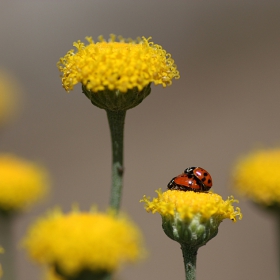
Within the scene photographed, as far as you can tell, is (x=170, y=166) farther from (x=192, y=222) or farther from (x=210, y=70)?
(x=192, y=222)

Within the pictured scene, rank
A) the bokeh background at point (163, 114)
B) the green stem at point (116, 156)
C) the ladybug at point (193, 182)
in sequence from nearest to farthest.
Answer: the green stem at point (116, 156)
the ladybug at point (193, 182)
the bokeh background at point (163, 114)

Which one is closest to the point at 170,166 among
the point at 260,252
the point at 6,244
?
the point at 260,252

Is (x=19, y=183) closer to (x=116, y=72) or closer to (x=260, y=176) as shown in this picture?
(x=260, y=176)

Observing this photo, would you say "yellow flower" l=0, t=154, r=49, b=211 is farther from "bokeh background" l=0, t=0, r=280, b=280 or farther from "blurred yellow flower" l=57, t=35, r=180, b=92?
"bokeh background" l=0, t=0, r=280, b=280

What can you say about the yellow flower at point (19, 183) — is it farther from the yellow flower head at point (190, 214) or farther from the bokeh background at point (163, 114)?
the bokeh background at point (163, 114)

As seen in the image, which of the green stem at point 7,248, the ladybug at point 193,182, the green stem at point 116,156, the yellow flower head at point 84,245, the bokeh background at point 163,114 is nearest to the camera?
the yellow flower head at point 84,245

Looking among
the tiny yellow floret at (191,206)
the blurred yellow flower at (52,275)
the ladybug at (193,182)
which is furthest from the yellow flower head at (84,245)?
the ladybug at (193,182)
